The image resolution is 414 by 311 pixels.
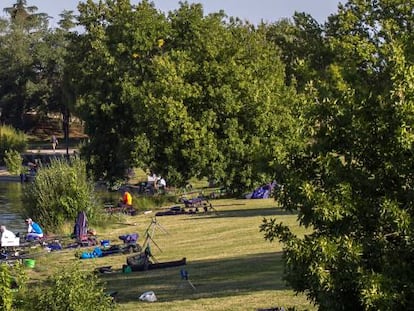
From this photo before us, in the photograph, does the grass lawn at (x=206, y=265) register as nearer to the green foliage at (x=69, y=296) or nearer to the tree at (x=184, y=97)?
the green foliage at (x=69, y=296)

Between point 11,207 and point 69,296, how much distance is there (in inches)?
1185

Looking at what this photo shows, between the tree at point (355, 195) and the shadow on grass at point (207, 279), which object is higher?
the tree at point (355, 195)

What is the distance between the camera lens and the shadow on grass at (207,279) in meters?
14.7

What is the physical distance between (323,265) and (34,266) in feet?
47.3

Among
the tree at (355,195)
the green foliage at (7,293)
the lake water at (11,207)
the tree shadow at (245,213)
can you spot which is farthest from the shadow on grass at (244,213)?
the tree at (355,195)

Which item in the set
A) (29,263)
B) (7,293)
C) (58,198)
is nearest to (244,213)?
(58,198)

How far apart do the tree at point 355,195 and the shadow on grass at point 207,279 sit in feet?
20.5

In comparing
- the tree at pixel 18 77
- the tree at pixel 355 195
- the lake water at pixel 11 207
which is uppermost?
the tree at pixel 18 77

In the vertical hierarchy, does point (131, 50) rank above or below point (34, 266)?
above

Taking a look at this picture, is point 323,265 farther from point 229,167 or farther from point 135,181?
point 135,181

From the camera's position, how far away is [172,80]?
3194cm

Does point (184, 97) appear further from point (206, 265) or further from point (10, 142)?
point (10, 142)

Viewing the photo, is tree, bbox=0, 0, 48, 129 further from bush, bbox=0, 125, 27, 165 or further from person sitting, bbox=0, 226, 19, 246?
person sitting, bbox=0, 226, 19, 246

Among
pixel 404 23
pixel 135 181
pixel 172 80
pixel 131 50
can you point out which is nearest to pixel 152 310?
pixel 404 23
